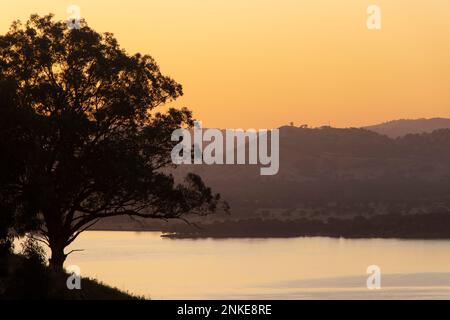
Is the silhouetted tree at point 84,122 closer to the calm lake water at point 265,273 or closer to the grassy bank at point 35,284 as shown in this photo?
the grassy bank at point 35,284

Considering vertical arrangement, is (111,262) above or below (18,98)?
below

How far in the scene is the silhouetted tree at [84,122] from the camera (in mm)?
55438

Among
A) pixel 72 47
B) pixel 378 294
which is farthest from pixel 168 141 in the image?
pixel 378 294

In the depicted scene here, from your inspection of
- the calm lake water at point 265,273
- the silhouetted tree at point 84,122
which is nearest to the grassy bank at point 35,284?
the silhouetted tree at point 84,122

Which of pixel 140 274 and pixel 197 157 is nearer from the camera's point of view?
pixel 197 157

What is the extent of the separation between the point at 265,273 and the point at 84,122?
9991 cm

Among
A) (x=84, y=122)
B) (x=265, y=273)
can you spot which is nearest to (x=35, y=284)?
Result: (x=84, y=122)

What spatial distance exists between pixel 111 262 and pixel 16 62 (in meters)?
108

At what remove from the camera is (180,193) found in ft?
197

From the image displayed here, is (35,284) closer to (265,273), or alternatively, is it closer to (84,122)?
(84,122)

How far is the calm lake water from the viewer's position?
125 metres

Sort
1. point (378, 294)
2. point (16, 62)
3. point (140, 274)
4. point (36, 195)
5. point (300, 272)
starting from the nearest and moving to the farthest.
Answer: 1. point (36, 195)
2. point (16, 62)
3. point (378, 294)
4. point (140, 274)
5. point (300, 272)
